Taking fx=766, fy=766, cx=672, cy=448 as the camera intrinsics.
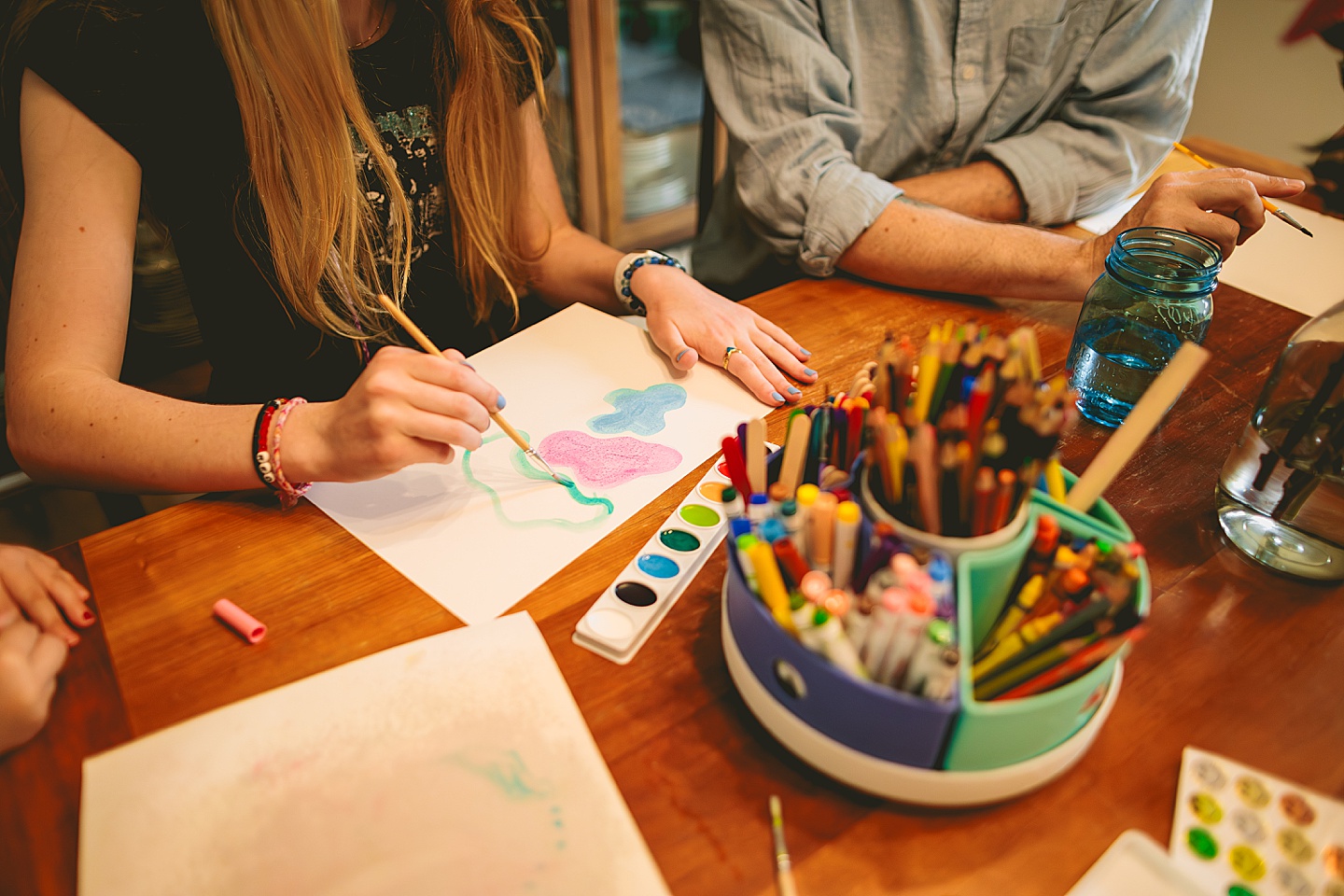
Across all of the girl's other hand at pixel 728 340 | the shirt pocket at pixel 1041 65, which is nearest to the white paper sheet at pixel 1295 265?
the shirt pocket at pixel 1041 65

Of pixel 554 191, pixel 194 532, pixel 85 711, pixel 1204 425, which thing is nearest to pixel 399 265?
pixel 554 191

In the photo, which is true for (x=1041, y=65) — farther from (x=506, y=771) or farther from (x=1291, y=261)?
(x=506, y=771)

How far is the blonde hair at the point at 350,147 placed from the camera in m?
0.75

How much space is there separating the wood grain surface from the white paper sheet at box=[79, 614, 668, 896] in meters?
0.02

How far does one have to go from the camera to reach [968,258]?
0.95 m

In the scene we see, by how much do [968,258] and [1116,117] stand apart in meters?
0.45

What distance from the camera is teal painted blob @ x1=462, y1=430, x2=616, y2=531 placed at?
645 millimetres

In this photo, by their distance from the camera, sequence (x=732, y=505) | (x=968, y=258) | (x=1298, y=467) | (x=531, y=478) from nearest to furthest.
Answer: (x=732, y=505) → (x=1298, y=467) → (x=531, y=478) → (x=968, y=258)

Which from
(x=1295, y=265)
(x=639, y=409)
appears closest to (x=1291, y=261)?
(x=1295, y=265)

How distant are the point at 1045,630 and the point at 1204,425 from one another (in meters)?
0.50

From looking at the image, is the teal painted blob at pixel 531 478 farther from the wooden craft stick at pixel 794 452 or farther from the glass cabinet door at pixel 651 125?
the glass cabinet door at pixel 651 125

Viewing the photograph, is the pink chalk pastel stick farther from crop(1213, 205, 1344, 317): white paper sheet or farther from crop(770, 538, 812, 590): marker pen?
crop(1213, 205, 1344, 317): white paper sheet

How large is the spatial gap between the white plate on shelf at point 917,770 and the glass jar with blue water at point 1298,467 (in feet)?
0.89

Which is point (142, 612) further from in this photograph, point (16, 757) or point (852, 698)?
point (852, 698)
